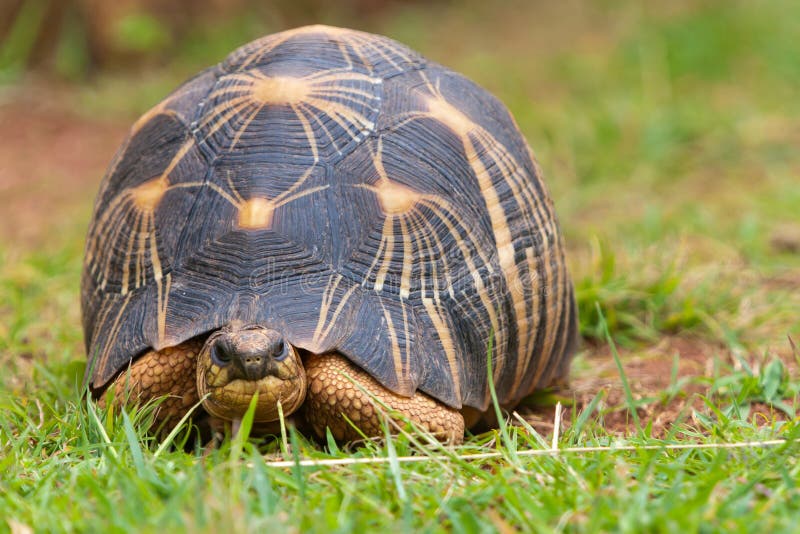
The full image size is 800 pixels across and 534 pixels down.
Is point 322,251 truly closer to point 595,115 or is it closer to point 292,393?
point 292,393

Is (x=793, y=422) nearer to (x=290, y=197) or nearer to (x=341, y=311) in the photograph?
(x=341, y=311)

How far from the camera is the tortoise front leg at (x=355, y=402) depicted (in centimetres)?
236

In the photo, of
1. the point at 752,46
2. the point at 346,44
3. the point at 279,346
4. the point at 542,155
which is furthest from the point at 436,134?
the point at 752,46

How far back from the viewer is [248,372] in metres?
2.23

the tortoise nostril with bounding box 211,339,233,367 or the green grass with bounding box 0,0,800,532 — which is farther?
the tortoise nostril with bounding box 211,339,233,367

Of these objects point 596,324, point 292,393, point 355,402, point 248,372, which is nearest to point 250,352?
point 248,372

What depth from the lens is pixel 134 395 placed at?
2461 mm

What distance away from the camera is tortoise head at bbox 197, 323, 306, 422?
221cm

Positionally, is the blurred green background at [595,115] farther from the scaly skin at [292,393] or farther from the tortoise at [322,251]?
the scaly skin at [292,393]

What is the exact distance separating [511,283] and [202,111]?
101cm

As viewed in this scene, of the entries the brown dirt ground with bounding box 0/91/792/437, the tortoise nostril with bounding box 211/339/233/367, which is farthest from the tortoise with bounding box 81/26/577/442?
the brown dirt ground with bounding box 0/91/792/437

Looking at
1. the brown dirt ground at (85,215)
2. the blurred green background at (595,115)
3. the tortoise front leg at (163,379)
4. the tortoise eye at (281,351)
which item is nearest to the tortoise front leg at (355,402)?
the tortoise eye at (281,351)

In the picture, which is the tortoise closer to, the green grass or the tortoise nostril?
the tortoise nostril

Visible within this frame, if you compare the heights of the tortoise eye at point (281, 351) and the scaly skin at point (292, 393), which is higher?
the tortoise eye at point (281, 351)
